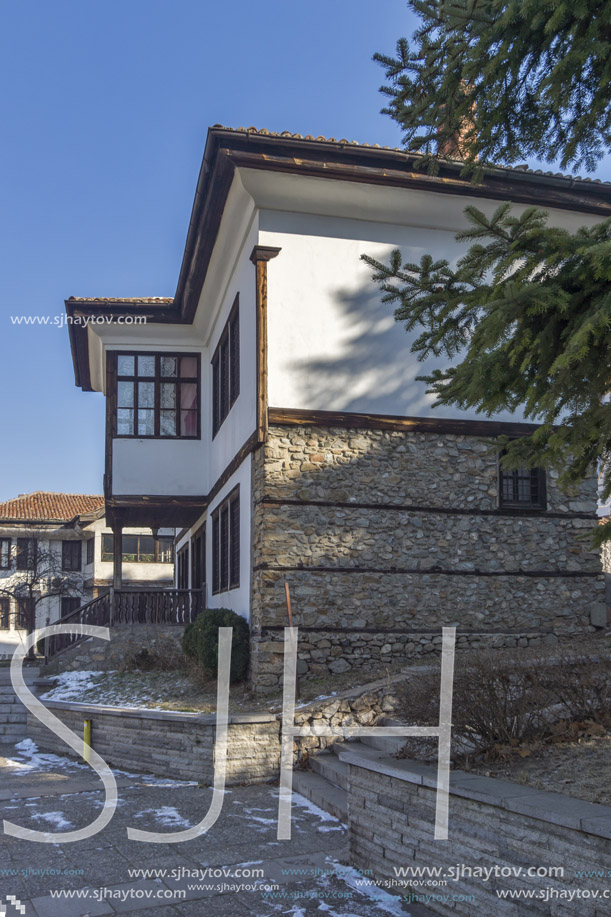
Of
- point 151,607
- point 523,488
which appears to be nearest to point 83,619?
point 151,607

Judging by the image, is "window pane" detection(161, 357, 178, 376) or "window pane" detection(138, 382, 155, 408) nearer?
"window pane" detection(138, 382, 155, 408)

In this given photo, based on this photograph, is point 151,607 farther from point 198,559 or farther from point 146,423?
point 146,423

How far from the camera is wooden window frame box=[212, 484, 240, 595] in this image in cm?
1338

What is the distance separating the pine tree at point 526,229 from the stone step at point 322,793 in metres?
3.57

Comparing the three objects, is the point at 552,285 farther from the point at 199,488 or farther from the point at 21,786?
the point at 199,488

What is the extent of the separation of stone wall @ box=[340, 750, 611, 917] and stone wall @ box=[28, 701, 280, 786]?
129 inches

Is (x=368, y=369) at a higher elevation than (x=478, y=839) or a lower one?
higher

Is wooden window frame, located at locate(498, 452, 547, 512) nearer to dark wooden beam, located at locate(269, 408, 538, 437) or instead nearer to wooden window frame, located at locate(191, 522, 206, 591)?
dark wooden beam, located at locate(269, 408, 538, 437)

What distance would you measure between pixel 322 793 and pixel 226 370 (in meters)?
8.60

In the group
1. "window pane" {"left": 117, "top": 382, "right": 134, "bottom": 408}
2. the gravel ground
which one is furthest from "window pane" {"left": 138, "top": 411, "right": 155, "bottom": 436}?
the gravel ground

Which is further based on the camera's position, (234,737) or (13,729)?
(13,729)

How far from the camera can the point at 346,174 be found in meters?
11.4

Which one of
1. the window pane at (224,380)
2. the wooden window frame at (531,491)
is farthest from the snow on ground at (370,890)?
the window pane at (224,380)

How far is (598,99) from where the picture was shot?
5199 millimetres
